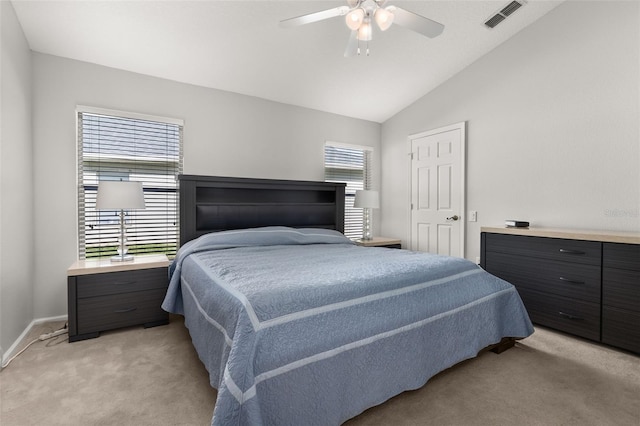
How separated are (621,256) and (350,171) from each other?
10.1ft

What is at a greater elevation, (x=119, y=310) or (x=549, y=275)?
(x=549, y=275)

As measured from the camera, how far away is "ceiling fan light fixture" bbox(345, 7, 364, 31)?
191 cm

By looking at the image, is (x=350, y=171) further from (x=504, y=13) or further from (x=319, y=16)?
(x=319, y=16)

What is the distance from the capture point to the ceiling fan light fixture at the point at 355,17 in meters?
1.91

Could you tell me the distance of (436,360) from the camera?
5.83ft

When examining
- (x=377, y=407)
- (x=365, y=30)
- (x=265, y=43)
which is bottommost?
(x=377, y=407)

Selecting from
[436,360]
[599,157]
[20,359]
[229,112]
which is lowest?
[20,359]

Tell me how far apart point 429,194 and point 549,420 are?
2.94m

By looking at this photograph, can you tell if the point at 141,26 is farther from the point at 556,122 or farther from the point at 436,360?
the point at 556,122

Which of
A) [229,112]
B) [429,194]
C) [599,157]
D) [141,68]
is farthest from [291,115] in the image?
[599,157]

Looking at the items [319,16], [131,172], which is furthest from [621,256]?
[131,172]

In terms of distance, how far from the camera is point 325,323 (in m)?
1.42

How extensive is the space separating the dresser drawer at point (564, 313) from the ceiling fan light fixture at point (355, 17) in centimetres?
265

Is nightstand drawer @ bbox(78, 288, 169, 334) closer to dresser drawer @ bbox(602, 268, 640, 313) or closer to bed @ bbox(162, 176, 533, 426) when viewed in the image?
bed @ bbox(162, 176, 533, 426)
